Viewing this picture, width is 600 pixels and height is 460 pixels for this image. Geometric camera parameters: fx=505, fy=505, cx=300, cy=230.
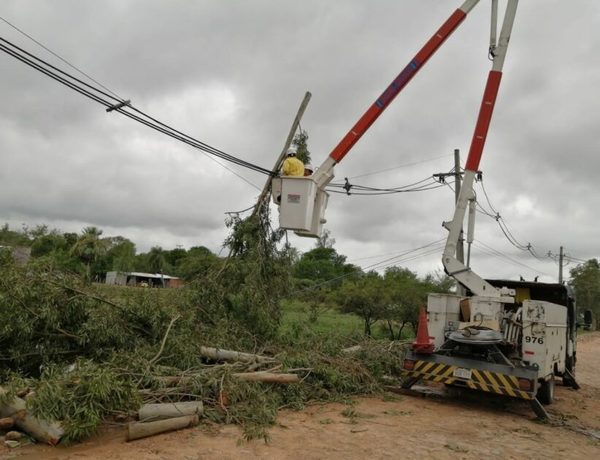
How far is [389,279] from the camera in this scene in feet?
65.6

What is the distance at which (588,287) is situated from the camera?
1828 inches

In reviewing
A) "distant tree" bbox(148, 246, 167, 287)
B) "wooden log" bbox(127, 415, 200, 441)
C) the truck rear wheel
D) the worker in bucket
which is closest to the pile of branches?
"wooden log" bbox(127, 415, 200, 441)

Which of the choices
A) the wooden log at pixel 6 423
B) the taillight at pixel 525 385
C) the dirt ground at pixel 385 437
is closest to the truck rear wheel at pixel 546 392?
the dirt ground at pixel 385 437

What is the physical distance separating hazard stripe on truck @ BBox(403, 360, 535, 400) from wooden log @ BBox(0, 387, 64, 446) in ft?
18.2

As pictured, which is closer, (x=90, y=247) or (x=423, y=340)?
(x=423, y=340)

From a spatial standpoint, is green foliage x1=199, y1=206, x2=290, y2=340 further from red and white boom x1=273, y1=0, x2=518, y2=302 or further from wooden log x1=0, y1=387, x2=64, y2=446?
wooden log x1=0, y1=387, x2=64, y2=446

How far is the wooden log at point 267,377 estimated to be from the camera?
7.08 metres

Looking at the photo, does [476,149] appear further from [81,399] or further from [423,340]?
[81,399]

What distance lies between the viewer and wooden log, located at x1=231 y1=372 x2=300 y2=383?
7.08 m

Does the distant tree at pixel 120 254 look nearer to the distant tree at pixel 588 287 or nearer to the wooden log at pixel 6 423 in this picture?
the wooden log at pixel 6 423

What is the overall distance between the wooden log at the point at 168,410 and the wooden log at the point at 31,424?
88 centimetres

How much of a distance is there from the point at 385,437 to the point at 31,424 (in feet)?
13.2

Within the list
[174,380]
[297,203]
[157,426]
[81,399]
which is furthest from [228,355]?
[81,399]

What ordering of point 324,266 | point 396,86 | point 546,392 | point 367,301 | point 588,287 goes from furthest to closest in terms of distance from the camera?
point 324,266
point 588,287
point 367,301
point 396,86
point 546,392
